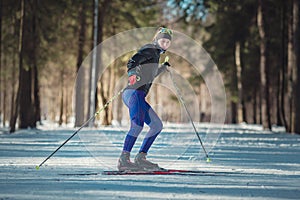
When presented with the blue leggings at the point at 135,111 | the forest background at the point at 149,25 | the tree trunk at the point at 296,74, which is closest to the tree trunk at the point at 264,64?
the forest background at the point at 149,25

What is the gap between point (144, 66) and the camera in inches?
414

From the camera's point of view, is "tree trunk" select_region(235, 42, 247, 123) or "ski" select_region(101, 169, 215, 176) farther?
"tree trunk" select_region(235, 42, 247, 123)

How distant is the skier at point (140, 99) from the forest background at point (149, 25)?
46.7 ft

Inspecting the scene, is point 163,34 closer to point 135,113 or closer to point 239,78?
point 135,113

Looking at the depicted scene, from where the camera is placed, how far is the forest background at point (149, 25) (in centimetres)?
3056

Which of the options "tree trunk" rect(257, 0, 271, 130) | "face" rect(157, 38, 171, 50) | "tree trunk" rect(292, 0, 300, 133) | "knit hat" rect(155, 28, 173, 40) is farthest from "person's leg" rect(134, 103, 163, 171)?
"tree trunk" rect(257, 0, 271, 130)

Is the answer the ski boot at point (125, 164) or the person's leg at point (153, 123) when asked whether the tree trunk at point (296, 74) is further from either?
the ski boot at point (125, 164)

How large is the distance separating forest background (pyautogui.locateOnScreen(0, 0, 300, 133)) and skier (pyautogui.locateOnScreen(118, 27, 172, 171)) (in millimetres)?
14230

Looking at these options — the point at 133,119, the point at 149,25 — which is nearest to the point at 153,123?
the point at 133,119

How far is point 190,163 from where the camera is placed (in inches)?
490

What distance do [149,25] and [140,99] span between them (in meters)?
30.9

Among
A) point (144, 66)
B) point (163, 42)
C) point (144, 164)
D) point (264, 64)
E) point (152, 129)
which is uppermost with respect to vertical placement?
point (264, 64)

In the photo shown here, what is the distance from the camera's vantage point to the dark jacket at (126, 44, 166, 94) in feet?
34.0

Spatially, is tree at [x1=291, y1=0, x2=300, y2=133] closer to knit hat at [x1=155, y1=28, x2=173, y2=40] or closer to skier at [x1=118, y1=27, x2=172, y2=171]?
knit hat at [x1=155, y1=28, x2=173, y2=40]
